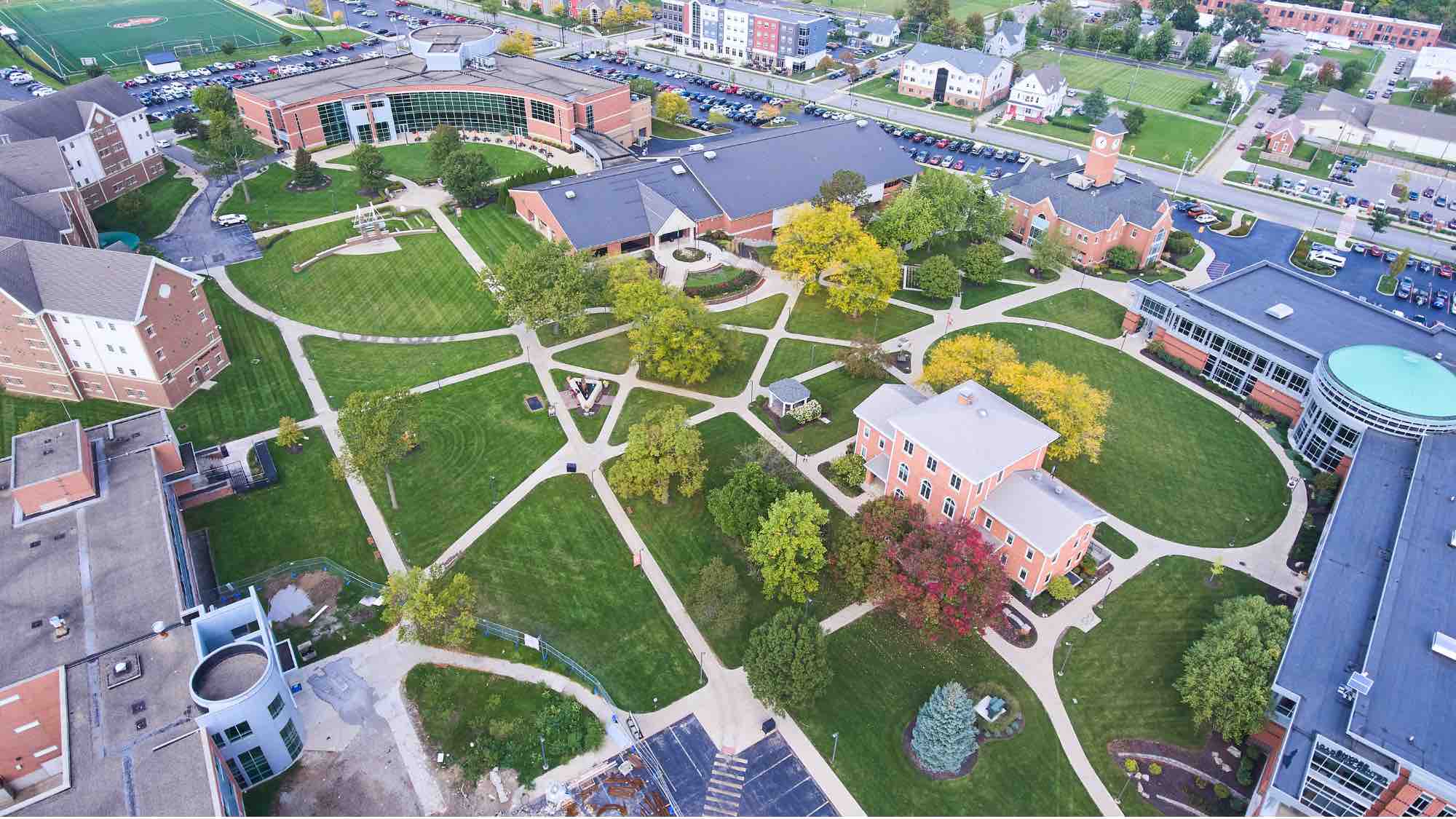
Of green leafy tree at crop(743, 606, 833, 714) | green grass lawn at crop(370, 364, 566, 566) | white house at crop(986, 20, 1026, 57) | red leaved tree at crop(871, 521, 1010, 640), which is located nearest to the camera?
green leafy tree at crop(743, 606, 833, 714)

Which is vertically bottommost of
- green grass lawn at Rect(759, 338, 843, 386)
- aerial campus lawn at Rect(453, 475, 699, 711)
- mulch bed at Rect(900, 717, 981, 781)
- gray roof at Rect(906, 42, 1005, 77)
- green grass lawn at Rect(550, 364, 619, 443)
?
mulch bed at Rect(900, 717, 981, 781)

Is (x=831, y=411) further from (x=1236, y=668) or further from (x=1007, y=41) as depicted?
(x=1007, y=41)

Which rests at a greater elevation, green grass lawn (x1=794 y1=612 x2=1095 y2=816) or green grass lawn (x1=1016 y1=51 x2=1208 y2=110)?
green grass lawn (x1=1016 y1=51 x2=1208 y2=110)

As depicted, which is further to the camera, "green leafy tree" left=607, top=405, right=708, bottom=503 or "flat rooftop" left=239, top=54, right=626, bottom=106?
"flat rooftop" left=239, top=54, right=626, bottom=106

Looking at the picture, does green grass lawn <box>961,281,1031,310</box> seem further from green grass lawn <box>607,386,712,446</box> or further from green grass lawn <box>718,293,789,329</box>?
green grass lawn <box>607,386,712,446</box>

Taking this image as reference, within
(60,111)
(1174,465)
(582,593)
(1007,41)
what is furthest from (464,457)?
(1007,41)

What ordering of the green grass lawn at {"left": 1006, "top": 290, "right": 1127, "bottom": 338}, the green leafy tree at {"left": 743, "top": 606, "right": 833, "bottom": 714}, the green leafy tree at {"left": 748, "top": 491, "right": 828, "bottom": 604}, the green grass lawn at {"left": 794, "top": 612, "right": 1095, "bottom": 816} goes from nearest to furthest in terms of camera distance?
the green grass lawn at {"left": 794, "top": 612, "right": 1095, "bottom": 816}, the green leafy tree at {"left": 743, "top": 606, "right": 833, "bottom": 714}, the green leafy tree at {"left": 748, "top": 491, "right": 828, "bottom": 604}, the green grass lawn at {"left": 1006, "top": 290, "right": 1127, "bottom": 338}

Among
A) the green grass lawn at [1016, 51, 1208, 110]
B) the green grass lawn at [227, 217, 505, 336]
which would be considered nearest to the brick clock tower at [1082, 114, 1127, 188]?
the green grass lawn at [1016, 51, 1208, 110]
